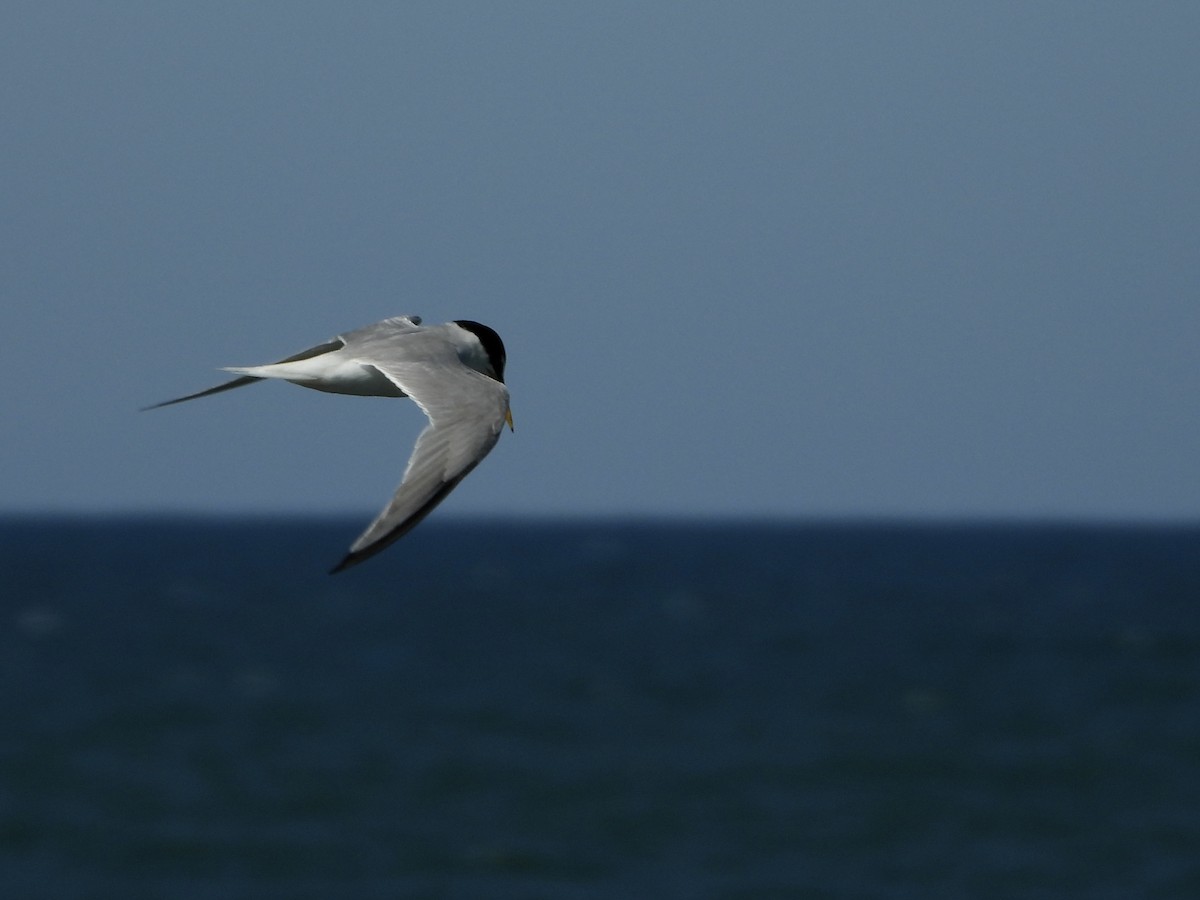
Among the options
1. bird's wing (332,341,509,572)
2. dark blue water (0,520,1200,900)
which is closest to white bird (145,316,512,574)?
bird's wing (332,341,509,572)

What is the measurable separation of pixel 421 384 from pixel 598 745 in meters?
35.9

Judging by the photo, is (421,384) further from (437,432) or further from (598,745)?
(598,745)

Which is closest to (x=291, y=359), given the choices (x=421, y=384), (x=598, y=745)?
(x=421, y=384)

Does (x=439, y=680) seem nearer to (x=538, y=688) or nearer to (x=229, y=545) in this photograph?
(x=538, y=688)

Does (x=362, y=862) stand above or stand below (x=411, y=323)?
below

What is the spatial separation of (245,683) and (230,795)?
1589 cm

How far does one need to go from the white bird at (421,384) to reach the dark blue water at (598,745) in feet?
75.7

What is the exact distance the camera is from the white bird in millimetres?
4242

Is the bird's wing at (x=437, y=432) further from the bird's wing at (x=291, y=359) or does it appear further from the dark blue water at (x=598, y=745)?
the dark blue water at (x=598, y=745)

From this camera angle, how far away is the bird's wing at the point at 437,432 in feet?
13.2

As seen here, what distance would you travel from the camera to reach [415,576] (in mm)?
91000

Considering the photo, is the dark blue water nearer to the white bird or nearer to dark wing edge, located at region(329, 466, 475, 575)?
the white bird

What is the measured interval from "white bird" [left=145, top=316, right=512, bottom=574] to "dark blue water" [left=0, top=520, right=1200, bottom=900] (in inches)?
908

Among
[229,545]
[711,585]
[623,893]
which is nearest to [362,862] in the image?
[623,893]
